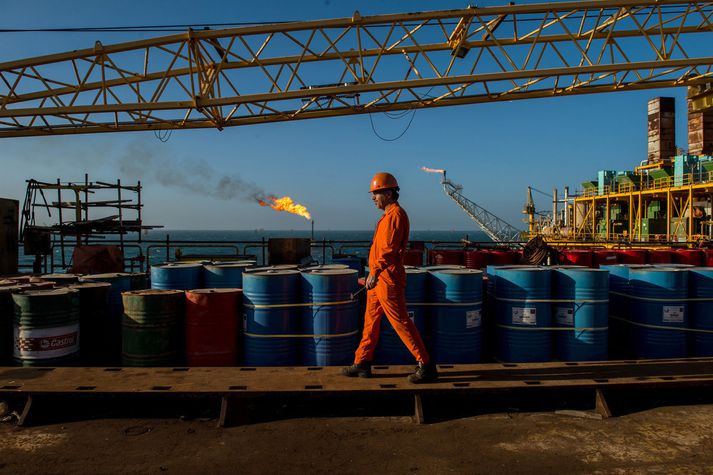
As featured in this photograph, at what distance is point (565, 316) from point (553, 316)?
137 mm

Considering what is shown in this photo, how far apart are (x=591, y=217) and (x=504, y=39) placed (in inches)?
1371

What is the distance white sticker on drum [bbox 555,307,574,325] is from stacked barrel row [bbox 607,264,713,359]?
0.95 m

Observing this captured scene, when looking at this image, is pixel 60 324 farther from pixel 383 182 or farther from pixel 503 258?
pixel 503 258

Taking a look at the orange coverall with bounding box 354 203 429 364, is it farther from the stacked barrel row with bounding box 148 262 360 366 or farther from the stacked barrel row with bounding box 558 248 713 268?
the stacked barrel row with bounding box 558 248 713 268

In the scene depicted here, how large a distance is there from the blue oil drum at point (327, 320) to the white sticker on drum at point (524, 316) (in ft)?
6.70

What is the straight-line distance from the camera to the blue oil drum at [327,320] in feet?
16.9

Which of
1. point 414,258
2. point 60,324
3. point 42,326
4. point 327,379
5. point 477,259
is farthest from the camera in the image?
point 414,258

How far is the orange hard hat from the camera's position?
4.92m

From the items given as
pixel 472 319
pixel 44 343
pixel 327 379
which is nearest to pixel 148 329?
pixel 44 343

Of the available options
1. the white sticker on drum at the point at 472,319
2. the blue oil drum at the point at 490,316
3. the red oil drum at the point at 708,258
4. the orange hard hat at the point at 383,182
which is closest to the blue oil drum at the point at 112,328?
the orange hard hat at the point at 383,182

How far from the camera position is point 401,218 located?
4.72m

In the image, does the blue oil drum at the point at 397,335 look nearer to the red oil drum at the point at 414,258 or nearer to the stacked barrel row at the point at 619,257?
the red oil drum at the point at 414,258


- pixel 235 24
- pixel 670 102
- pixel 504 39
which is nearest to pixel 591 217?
pixel 670 102

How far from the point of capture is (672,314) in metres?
5.58
